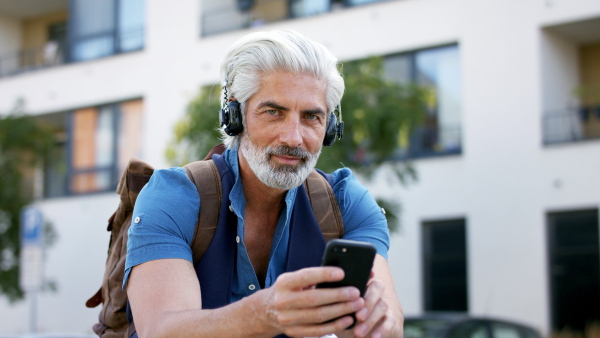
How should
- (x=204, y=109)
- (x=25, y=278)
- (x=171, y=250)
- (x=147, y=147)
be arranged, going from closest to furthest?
1. (x=171, y=250)
2. (x=25, y=278)
3. (x=204, y=109)
4. (x=147, y=147)

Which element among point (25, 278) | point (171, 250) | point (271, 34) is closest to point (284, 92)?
point (271, 34)

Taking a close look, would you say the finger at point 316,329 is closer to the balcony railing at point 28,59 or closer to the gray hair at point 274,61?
the gray hair at point 274,61

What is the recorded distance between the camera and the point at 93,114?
24281 mm

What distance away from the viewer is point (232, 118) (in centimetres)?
340

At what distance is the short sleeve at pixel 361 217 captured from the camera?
3396 millimetres

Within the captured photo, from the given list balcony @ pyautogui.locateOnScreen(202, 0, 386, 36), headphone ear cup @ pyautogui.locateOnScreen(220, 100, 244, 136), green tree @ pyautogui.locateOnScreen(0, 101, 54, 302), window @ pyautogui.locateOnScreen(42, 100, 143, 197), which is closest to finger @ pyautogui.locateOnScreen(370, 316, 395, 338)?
headphone ear cup @ pyautogui.locateOnScreen(220, 100, 244, 136)

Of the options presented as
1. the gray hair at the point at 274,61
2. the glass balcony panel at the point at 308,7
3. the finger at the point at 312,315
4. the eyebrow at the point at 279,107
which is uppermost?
the glass balcony panel at the point at 308,7

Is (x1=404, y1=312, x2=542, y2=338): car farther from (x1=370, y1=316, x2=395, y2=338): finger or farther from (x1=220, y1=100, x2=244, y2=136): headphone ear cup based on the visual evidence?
(x1=370, y1=316, x2=395, y2=338): finger

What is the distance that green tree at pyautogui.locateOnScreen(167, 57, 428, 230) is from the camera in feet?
49.9

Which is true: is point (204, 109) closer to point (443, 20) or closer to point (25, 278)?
point (25, 278)

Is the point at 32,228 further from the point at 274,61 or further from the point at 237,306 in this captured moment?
the point at 237,306

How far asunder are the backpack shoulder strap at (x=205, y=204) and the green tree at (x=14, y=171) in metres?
17.8

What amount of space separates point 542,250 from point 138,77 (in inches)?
425

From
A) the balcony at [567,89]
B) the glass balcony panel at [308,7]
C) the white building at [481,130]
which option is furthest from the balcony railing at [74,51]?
the balcony at [567,89]
